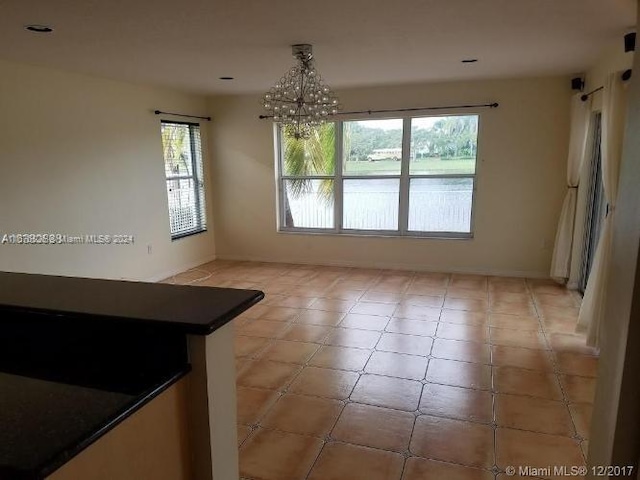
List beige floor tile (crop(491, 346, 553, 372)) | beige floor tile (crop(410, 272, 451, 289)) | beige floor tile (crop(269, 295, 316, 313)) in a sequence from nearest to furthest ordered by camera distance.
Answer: beige floor tile (crop(491, 346, 553, 372))
beige floor tile (crop(269, 295, 316, 313))
beige floor tile (crop(410, 272, 451, 289))

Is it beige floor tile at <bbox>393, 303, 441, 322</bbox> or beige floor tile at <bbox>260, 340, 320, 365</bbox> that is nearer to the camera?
beige floor tile at <bbox>260, 340, 320, 365</bbox>

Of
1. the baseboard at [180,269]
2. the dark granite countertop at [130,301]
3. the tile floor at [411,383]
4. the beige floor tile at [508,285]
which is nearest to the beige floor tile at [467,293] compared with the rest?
the tile floor at [411,383]

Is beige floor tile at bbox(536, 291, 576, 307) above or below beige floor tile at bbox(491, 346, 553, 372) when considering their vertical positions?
above

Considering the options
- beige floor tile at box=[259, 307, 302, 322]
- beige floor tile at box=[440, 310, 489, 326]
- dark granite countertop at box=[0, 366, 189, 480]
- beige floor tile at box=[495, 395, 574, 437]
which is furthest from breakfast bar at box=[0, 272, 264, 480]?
beige floor tile at box=[440, 310, 489, 326]

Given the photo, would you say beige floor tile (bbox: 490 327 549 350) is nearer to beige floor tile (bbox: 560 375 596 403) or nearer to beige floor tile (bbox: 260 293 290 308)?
beige floor tile (bbox: 560 375 596 403)

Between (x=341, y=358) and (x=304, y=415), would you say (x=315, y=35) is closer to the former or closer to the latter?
(x=341, y=358)

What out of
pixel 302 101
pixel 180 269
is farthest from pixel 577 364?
pixel 180 269

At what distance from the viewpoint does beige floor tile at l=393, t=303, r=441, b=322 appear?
4.02m

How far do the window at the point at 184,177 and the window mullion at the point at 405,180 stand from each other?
8.94ft

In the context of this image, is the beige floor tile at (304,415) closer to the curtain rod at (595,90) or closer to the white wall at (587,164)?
the curtain rod at (595,90)

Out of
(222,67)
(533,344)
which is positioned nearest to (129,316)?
(533,344)

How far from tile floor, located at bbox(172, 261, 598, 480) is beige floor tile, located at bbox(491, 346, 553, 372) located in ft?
0.04

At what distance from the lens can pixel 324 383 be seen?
2.85 m

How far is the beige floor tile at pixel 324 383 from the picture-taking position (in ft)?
8.98
